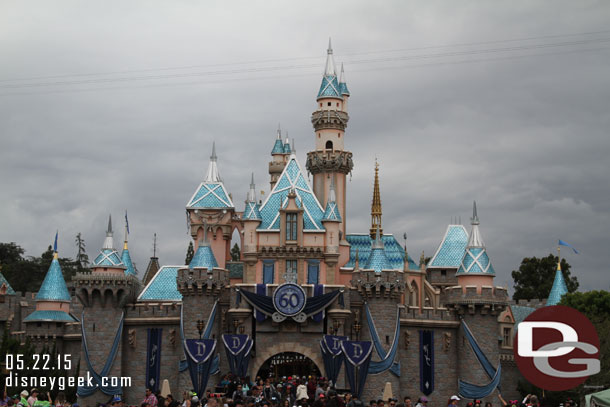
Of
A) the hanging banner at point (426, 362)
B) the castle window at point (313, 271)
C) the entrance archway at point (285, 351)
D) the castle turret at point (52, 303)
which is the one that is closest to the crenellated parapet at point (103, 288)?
the castle turret at point (52, 303)

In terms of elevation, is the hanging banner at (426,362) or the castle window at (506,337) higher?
the castle window at (506,337)

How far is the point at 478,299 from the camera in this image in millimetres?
52438

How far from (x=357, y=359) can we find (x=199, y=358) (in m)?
7.72

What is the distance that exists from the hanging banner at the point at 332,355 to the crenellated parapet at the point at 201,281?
682 centimetres

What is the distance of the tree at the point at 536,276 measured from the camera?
81.4 metres

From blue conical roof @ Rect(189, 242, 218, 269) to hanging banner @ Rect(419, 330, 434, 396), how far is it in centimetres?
1228

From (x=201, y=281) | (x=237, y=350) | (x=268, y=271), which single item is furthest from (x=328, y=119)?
(x=237, y=350)

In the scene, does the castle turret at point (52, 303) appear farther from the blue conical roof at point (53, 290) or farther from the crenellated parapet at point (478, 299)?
the crenellated parapet at point (478, 299)

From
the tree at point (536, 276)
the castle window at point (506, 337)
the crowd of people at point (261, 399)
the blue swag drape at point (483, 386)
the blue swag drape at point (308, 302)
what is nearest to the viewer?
the crowd of people at point (261, 399)

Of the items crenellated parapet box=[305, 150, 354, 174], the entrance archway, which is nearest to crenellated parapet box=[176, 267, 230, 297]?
the entrance archway

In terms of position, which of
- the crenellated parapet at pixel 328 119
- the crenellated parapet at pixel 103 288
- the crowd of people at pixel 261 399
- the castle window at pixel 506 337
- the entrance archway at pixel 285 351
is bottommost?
the crowd of people at pixel 261 399

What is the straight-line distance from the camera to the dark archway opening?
5106cm

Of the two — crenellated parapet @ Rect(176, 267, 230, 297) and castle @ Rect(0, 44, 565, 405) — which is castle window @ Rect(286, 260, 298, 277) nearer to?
castle @ Rect(0, 44, 565, 405)

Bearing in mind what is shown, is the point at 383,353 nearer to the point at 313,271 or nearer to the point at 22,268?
the point at 313,271
